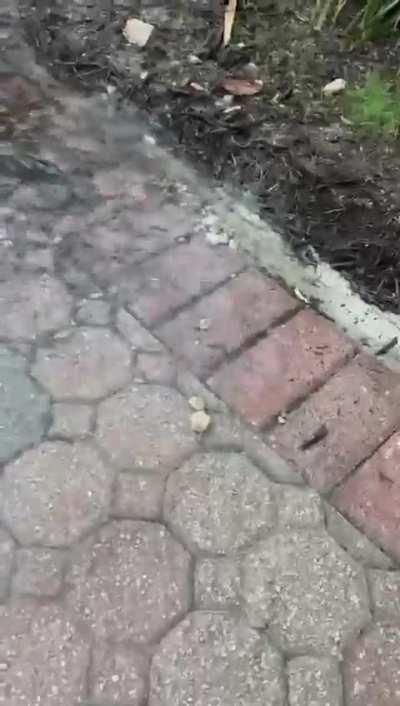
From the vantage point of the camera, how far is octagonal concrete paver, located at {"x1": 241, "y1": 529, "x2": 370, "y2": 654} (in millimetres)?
1828

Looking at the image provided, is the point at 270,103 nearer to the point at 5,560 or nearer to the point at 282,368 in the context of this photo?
the point at 282,368

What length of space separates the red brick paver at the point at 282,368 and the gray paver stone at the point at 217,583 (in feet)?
1.32

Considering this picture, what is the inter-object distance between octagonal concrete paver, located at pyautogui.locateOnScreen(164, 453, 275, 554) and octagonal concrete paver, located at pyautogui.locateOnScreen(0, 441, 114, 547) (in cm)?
16

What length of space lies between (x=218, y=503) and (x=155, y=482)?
0.15 m

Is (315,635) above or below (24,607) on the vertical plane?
above

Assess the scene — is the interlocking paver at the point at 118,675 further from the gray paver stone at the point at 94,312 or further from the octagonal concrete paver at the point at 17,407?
the gray paver stone at the point at 94,312

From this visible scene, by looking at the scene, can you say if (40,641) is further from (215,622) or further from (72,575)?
(215,622)

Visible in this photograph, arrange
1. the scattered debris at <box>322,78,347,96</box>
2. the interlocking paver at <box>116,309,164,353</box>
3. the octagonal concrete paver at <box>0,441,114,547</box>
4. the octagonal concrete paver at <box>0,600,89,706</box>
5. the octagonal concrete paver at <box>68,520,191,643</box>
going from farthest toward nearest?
the scattered debris at <box>322,78,347,96</box>
the interlocking paver at <box>116,309,164,353</box>
the octagonal concrete paver at <box>0,441,114,547</box>
the octagonal concrete paver at <box>68,520,191,643</box>
the octagonal concrete paver at <box>0,600,89,706</box>

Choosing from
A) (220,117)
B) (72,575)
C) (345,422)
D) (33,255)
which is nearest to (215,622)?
(72,575)

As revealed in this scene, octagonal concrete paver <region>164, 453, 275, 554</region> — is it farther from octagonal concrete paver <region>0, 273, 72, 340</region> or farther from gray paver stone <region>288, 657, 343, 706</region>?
octagonal concrete paver <region>0, 273, 72, 340</region>

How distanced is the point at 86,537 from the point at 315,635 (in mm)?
534

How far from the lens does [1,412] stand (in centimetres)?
212

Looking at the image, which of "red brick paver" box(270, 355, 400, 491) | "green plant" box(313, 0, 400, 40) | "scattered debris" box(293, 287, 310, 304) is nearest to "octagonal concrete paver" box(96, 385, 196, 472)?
"red brick paver" box(270, 355, 400, 491)

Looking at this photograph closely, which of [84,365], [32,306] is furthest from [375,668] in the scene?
[32,306]
